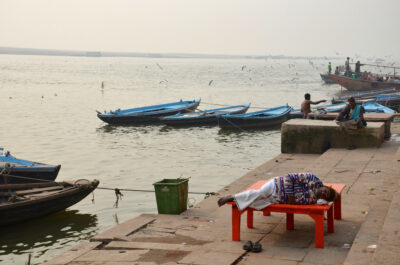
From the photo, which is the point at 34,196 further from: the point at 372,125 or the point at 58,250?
the point at 372,125

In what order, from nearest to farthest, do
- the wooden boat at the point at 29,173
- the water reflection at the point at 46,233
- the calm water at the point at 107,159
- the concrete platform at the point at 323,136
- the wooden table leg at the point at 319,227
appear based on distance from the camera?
1. the wooden table leg at the point at 319,227
2. the water reflection at the point at 46,233
3. the calm water at the point at 107,159
4. the concrete platform at the point at 323,136
5. the wooden boat at the point at 29,173

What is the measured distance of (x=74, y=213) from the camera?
45.1 feet

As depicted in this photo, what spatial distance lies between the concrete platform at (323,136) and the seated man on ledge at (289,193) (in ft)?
25.0

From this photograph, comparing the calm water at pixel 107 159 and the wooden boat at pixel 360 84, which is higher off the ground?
the wooden boat at pixel 360 84

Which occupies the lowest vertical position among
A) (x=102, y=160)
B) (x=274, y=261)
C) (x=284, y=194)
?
(x=102, y=160)

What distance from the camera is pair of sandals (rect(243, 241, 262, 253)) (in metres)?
7.09

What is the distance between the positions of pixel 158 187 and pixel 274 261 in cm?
340

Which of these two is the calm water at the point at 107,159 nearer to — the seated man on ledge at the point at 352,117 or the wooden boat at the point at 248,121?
the wooden boat at the point at 248,121

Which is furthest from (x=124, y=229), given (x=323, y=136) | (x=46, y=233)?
(x=323, y=136)

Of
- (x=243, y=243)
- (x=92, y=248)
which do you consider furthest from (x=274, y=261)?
(x=92, y=248)

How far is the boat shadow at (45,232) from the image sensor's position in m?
11.4

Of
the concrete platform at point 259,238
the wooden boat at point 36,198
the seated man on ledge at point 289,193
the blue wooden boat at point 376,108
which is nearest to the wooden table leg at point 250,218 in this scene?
the concrete platform at point 259,238

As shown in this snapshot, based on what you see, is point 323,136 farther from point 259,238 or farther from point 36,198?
point 259,238

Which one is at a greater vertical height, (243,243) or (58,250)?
(243,243)
